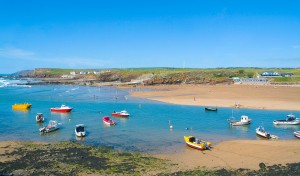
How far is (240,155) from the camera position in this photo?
2728cm

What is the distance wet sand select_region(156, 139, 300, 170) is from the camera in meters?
24.7

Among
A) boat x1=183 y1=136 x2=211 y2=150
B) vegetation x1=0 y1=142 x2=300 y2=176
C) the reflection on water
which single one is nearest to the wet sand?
boat x1=183 y1=136 x2=211 y2=150

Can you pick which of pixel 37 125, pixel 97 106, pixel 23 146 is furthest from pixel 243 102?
pixel 23 146

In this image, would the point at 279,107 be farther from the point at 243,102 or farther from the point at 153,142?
the point at 153,142

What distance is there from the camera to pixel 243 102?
2383 inches

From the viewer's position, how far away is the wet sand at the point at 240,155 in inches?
971

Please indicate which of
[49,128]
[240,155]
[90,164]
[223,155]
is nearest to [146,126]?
[49,128]

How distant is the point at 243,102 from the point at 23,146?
43299 mm

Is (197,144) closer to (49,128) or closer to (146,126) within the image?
(146,126)

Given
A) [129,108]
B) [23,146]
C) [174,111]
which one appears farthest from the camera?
[129,108]

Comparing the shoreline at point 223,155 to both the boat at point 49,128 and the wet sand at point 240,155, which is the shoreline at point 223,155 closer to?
the wet sand at point 240,155

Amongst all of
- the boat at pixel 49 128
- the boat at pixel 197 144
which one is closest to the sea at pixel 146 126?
the boat at pixel 49 128

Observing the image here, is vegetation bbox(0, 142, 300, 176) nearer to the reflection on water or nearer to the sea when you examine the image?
the sea

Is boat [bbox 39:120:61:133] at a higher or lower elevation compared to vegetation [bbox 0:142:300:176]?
higher
